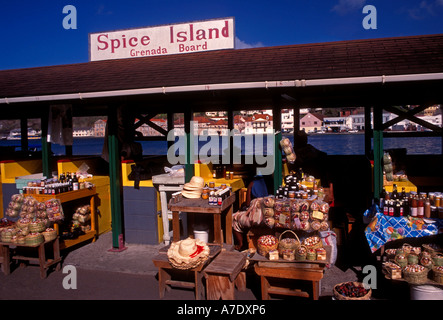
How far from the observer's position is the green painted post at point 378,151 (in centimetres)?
631

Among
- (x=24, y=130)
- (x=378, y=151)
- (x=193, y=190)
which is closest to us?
(x=378, y=151)

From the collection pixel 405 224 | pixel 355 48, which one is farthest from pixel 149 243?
pixel 355 48

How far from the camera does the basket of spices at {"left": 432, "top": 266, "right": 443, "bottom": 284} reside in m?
4.78

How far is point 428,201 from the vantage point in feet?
18.9

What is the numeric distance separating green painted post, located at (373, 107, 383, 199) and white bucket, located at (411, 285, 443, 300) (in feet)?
6.02

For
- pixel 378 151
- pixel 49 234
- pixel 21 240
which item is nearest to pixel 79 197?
pixel 49 234

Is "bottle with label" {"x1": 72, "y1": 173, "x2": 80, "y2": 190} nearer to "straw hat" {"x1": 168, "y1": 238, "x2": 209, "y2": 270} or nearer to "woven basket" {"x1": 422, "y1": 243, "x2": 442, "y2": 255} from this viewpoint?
"straw hat" {"x1": 168, "y1": 238, "x2": 209, "y2": 270}

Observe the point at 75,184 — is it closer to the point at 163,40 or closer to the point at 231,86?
the point at 231,86

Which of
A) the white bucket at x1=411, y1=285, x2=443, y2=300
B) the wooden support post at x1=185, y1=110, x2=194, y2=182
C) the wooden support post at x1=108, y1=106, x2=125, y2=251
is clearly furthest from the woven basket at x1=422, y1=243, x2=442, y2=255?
the wooden support post at x1=108, y1=106, x2=125, y2=251

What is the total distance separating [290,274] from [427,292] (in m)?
1.78

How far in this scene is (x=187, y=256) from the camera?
5.30 m
